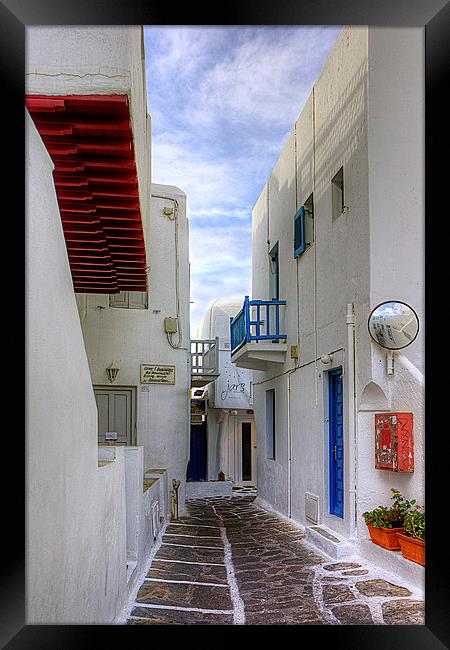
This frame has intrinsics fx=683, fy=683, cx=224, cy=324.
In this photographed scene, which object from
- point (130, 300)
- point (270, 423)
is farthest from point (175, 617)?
point (270, 423)

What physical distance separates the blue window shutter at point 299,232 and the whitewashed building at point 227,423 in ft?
31.9

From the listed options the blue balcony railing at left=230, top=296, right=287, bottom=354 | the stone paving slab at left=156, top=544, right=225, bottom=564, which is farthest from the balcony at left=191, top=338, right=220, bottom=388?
the stone paving slab at left=156, top=544, right=225, bottom=564

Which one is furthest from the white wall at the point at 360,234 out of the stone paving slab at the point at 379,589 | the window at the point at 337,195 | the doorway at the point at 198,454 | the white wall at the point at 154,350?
the doorway at the point at 198,454

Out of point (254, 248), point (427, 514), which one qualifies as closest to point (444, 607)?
point (427, 514)

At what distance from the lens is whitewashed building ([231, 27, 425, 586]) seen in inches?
317

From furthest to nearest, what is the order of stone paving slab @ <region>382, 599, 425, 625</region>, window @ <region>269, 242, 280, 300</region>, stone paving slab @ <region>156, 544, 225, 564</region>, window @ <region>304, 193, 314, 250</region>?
window @ <region>269, 242, 280, 300</region> → window @ <region>304, 193, 314, 250</region> → stone paving slab @ <region>156, 544, 225, 564</region> → stone paving slab @ <region>382, 599, 425, 625</region>

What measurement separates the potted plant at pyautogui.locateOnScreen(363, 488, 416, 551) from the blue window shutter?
495cm

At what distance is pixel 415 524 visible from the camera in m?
6.97

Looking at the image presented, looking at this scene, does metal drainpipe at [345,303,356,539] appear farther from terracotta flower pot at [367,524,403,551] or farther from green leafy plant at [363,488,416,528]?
terracotta flower pot at [367,524,403,551]

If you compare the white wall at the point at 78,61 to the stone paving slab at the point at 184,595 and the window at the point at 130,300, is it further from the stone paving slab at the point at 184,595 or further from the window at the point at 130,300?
the window at the point at 130,300

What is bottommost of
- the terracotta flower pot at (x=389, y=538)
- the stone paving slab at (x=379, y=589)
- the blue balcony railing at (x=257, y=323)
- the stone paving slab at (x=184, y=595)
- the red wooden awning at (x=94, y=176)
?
the stone paving slab at (x=184, y=595)

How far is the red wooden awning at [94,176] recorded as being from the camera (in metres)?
4.51

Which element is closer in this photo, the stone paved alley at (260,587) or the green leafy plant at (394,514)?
the stone paved alley at (260,587)

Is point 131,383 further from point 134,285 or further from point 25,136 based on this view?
point 25,136
